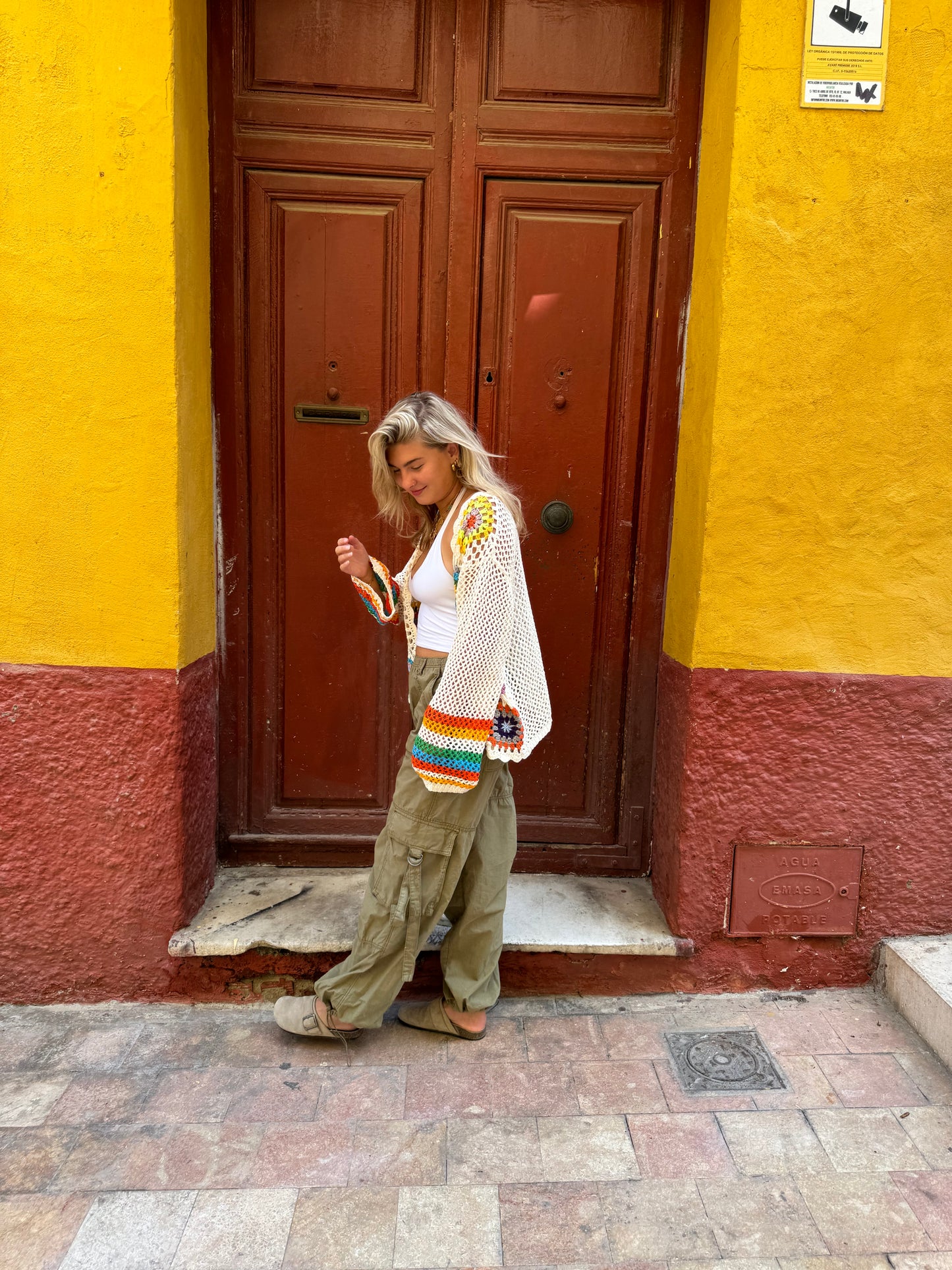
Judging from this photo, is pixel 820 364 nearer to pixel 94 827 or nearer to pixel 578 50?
pixel 578 50

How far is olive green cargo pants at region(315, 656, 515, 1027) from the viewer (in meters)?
2.42

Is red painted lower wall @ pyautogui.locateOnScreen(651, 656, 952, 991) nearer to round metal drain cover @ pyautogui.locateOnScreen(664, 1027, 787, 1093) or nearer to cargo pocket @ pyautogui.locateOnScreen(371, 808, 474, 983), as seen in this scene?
round metal drain cover @ pyautogui.locateOnScreen(664, 1027, 787, 1093)

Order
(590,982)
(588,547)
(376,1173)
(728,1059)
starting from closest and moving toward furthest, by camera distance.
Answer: (376,1173)
(728,1059)
(590,982)
(588,547)

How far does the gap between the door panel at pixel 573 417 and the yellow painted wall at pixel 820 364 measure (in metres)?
0.28

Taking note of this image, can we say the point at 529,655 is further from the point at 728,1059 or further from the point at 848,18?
the point at 848,18

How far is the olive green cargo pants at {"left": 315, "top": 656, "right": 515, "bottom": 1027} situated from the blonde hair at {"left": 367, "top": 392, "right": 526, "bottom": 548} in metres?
0.45

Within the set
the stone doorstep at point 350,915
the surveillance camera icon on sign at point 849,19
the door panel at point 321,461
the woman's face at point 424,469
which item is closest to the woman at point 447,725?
the woman's face at point 424,469

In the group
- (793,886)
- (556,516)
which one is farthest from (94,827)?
(793,886)

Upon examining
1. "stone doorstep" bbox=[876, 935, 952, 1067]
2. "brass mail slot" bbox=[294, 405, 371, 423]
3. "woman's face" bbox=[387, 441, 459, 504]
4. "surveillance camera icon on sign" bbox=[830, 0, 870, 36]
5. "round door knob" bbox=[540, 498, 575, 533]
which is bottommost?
"stone doorstep" bbox=[876, 935, 952, 1067]

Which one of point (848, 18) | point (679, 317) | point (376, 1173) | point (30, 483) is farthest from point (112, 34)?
point (376, 1173)

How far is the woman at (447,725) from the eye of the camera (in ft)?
7.37

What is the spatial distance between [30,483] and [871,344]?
247 centimetres

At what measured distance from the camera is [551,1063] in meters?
2.56

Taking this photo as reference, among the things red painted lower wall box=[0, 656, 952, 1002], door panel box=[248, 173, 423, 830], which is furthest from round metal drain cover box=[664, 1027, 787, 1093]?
door panel box=[248, 173, 423, 830]
